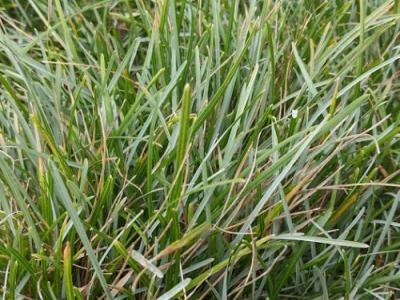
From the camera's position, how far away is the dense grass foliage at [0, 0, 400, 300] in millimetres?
1226

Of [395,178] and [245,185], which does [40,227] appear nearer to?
[245,185]

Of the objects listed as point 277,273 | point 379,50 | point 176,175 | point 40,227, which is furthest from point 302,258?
point 379,50

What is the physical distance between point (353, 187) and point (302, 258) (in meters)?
0.17

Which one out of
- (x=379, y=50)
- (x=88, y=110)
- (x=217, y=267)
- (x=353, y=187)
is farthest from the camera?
(x=379, y=50)

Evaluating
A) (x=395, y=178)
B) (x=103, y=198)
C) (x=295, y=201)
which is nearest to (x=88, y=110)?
(x=103, y=198)

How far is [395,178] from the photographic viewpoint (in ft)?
5.11

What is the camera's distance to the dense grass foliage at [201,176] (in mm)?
1226

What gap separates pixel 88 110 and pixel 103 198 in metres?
0.34

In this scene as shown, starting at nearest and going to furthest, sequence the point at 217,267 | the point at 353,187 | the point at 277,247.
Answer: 1. the point at 217,267
2. the point at 277,247
3. the point at 353,187

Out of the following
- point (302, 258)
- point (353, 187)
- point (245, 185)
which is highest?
point (245, 185)

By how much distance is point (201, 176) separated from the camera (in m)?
1.36

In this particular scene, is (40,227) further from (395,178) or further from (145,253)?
(395,178)

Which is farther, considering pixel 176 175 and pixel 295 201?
pixel 295 201

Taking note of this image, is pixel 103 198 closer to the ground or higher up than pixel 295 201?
higher up
